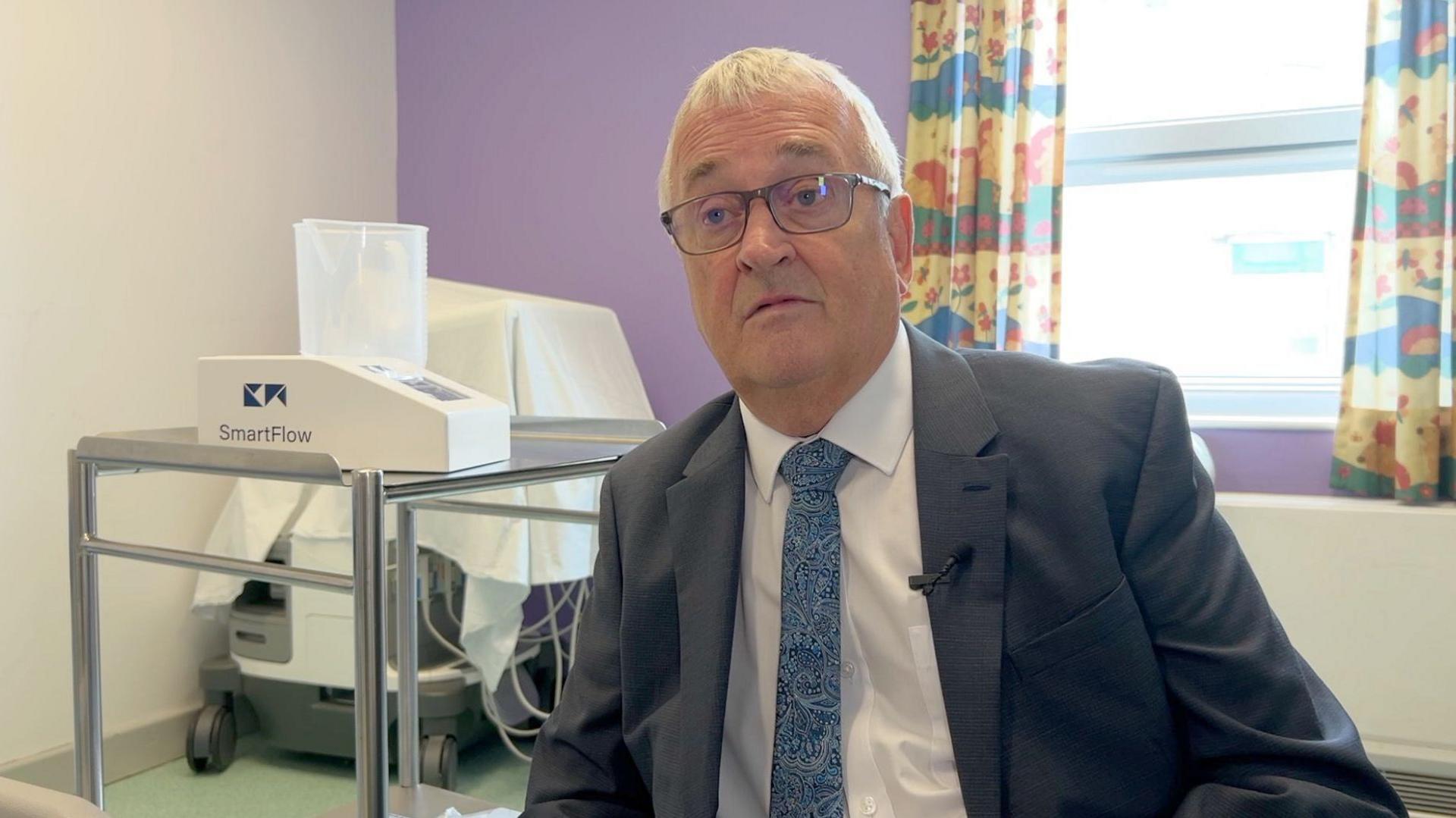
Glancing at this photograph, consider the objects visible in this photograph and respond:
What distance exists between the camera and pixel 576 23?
125 inches

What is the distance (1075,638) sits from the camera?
0.94 meters

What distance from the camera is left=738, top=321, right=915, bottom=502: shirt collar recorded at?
109 cm

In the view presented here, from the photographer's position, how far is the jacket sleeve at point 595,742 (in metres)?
1.11

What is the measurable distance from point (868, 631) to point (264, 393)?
78cm

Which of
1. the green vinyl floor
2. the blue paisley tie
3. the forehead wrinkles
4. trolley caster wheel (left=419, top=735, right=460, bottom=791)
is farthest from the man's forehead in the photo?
trolley caster wheel (left=419, top=735, right=460, bottom=791)

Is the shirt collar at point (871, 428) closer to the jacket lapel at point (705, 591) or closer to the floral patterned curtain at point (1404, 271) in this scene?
the jacket lapel at point (705, 591)

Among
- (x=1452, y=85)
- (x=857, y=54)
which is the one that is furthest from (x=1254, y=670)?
(x=857, y=54)

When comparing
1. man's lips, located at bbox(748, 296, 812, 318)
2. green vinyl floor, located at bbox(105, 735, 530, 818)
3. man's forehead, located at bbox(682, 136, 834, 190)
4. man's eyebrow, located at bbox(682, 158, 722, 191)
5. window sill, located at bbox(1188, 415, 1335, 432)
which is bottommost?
green vinyl floor, located at bbox(105, 735, 530, 818)

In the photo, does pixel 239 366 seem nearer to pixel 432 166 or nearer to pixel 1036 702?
pixel 1036 702

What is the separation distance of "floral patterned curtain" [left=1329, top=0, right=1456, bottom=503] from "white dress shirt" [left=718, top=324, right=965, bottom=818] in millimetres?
1580

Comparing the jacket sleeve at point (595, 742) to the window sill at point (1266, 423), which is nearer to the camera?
the jacket sleeve at point (595, 742)

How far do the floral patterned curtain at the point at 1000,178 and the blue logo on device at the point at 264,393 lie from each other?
157cm

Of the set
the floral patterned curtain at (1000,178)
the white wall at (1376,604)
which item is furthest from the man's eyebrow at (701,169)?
the white wall at (1376,604)

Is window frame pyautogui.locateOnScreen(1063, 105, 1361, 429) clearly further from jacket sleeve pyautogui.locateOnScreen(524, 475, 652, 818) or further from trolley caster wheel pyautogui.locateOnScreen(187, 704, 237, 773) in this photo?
trolley caster wheel pyautogui.locateOnScreen(187, 704, 237, 773)
